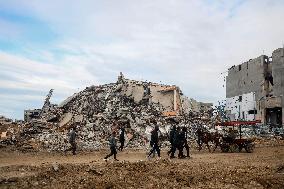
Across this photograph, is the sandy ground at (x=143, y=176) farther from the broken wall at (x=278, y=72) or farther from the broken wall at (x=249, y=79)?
the broken wall at (x=249, y=79)

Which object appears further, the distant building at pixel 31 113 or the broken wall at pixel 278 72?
the broken wall at pixel 278 72

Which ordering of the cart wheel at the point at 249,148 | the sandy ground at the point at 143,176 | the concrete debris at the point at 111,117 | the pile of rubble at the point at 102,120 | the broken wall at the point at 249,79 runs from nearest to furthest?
the sandy ground at the point at 143,176 → the cart wheel at the point at 249,148 → the concrete debris at the point at 111,117 → the pile of rubble at the point at 102,120 → the broken wall at the point at 249,79

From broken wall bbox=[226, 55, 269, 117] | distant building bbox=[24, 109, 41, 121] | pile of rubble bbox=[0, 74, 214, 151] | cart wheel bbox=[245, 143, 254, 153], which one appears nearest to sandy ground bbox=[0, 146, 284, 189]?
cart wheel bbox=[245, 143, 254, 153]

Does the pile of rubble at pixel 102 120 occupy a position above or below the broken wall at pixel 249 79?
below

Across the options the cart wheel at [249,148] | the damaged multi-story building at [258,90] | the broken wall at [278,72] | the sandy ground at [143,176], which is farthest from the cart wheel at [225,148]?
the broken wall at [278,72]

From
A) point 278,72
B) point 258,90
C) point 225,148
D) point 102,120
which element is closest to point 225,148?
point 225,148

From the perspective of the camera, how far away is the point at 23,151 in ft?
79.8

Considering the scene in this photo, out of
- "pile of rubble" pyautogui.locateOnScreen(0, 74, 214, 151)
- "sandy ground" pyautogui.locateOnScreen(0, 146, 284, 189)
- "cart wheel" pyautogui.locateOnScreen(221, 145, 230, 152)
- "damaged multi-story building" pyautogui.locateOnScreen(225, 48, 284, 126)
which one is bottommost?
"sandy ground" pyautogui.locateOnScreen(0, 146, 284, 189)

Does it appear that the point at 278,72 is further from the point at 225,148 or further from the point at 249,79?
the point at 225,148

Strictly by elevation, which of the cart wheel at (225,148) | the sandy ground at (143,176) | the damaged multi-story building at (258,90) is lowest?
the sandy ground at (143,176)

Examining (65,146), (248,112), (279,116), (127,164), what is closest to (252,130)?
Result: (279,116)

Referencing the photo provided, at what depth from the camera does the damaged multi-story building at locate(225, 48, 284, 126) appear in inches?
1673

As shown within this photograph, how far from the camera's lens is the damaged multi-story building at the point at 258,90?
139 feet

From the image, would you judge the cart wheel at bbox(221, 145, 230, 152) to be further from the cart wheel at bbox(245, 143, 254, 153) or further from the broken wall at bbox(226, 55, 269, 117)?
the broken wall at bbox(226, 55, 269, 117)
